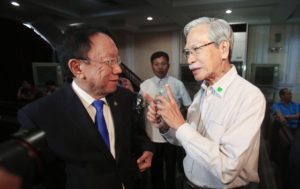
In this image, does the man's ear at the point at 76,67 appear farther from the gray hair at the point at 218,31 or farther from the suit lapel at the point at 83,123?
the gray hair at the point at 218,31

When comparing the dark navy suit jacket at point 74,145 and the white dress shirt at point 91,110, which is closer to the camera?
the dark navy suit jacket at point 74,145

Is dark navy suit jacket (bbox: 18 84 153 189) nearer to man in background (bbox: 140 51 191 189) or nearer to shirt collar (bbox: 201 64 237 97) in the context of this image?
shirt collar (bbox: 201 64 237 97)

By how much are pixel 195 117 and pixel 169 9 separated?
3939 mm

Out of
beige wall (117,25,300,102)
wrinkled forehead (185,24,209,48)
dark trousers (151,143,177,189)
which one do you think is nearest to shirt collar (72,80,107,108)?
wrinkled forehead (185,24,209,48)

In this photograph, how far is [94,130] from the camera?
0.96 m

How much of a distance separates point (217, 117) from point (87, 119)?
0.64 meters

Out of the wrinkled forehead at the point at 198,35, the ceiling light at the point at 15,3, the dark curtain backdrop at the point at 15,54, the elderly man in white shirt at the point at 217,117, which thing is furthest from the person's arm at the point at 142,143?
the dark curtain backdrop at the point at 15,54

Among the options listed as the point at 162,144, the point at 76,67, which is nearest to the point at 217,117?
the point at 76,67

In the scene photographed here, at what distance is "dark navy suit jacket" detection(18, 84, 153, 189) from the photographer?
2.93ft

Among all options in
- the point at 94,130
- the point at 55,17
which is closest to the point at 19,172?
the point at 94,130

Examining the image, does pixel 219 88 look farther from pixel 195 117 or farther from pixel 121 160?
pixel 121 160

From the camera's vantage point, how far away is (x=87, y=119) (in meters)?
0.96

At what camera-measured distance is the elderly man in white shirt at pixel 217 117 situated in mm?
843

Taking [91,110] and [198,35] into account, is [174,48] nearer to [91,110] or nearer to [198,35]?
[198,35]
